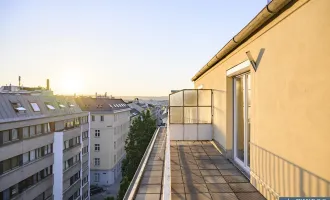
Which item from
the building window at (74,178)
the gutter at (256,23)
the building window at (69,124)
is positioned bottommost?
the building window at (74,178)

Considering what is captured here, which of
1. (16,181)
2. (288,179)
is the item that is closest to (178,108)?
(288,179)

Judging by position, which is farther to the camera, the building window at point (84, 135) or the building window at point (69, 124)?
the building window at point (84, 135)

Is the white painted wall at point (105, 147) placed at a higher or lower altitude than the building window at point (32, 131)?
lower

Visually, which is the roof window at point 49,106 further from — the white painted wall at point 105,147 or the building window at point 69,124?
the white painted wall at point 105,147

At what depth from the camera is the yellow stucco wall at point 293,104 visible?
2527mm

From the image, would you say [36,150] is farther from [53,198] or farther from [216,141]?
[216,141]

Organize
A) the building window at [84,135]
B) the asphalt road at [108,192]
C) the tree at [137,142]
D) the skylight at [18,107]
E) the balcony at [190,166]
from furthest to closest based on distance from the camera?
the asphalt road at [108,192] → the building window at [84,135] → the tree at [137,142] → the skylight at [18,107] → the balcony at [190,166]

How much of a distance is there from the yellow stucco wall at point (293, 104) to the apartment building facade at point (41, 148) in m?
15.4

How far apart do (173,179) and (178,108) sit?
13.2ft

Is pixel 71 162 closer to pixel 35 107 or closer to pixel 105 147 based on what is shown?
pixel 35 107

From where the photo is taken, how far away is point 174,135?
350 inches

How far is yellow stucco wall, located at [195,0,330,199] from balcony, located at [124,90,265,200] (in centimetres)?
66

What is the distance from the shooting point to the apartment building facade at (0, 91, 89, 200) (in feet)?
52.0

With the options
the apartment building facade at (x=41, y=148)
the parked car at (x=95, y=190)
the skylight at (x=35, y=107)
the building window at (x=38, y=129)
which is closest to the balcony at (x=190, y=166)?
the apartment building facade at (x=41, y=148)
